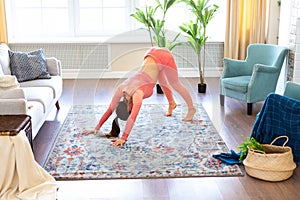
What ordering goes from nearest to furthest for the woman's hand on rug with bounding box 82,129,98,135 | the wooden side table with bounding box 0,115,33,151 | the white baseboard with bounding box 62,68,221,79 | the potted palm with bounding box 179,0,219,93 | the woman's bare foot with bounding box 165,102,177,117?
1. the wooden side table with bounding box 0,115,33,151
2. the woman's bare foot with bounding box 165,102,177,117
3. the woman's hand on rug with bounding box 82,129,98,135
4. the potted palm with bounding box 179,0,219,93
5. the white baseboard with bounding box 62,68,221,79

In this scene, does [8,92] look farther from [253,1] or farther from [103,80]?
[253,1]

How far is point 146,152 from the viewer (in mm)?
4203

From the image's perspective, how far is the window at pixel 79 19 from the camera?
7.39 meters

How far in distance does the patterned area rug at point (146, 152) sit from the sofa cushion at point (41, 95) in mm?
351

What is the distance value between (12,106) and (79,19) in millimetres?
3784

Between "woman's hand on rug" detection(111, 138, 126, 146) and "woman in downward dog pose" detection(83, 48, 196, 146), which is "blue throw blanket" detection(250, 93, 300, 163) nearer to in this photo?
"woman in downward dog pose" detection(83, 48, 196, 146)

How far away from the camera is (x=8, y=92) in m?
4.09

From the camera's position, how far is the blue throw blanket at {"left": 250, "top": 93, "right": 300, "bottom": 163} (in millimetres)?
3781

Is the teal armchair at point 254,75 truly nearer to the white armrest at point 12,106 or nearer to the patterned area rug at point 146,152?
the patterned area rug at point 146,152

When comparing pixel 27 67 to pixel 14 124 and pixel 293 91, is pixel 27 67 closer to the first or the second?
pixel 14 124

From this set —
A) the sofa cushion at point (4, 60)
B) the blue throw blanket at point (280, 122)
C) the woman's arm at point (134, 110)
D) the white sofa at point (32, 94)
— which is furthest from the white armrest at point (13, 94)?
the blue throw blanket at point (280, 122)

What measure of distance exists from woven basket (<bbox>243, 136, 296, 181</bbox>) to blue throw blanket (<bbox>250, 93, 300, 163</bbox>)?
156 millimetres

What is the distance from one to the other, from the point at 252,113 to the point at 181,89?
69.6 inches

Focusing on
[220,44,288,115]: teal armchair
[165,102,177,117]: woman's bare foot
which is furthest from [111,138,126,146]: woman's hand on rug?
[220,44,288,115]: teal armchair
